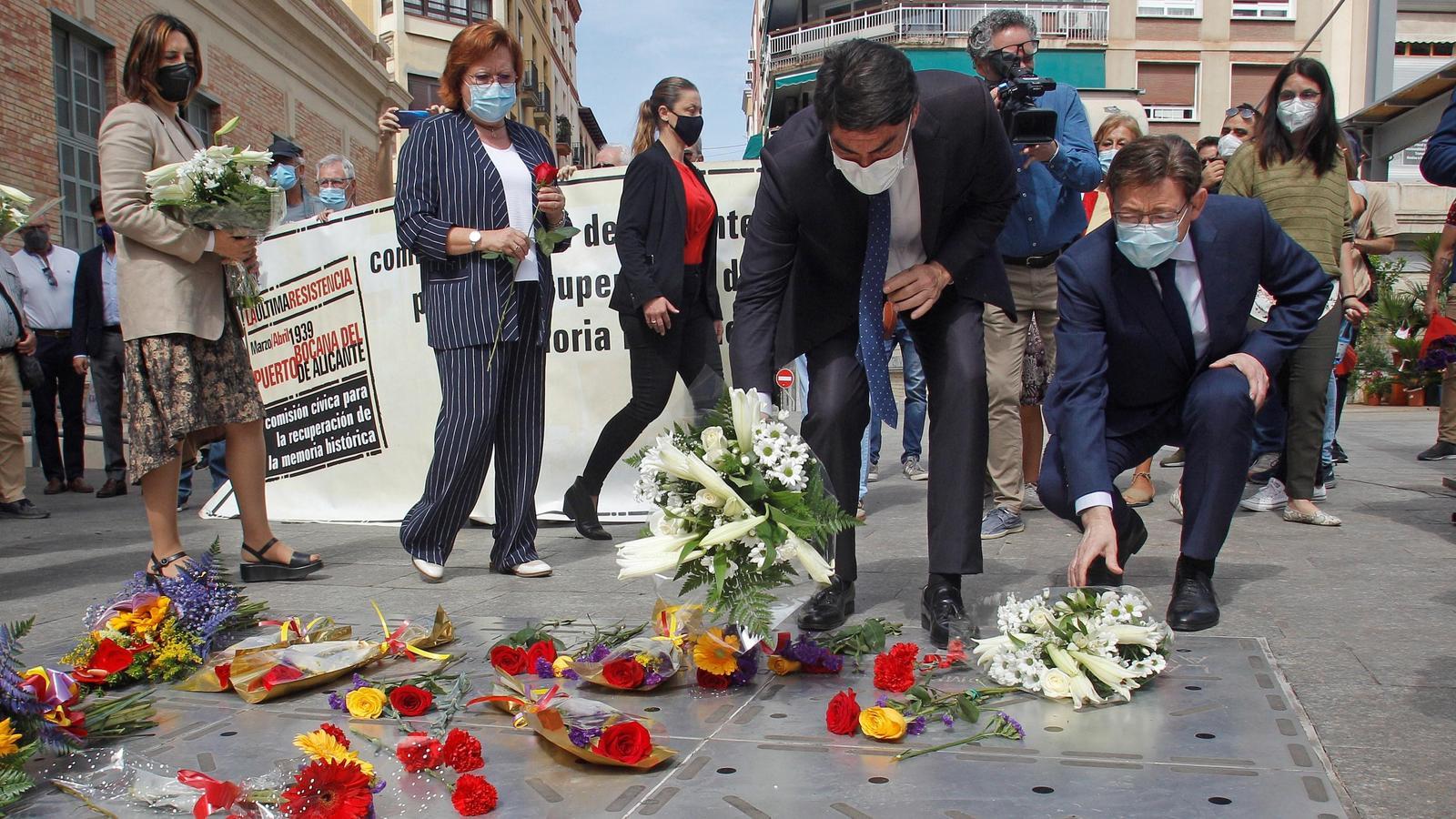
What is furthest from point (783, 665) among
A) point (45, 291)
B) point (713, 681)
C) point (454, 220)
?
point (45, 291)

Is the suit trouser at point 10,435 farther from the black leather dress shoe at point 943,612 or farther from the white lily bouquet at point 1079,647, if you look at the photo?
the white lily bouquet at point 1079,647

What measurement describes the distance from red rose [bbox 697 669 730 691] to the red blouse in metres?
2.92

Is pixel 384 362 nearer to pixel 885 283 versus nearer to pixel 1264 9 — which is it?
pixel 885 283

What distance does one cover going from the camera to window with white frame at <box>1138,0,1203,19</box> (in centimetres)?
3609

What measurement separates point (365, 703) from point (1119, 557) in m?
2.22

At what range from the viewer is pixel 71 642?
3457 mm

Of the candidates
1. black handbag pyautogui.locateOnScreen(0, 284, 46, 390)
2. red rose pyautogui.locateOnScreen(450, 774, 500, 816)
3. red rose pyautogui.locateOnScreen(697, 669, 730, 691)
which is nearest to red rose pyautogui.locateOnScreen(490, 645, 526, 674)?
red rose pyautogui.locateOnScreen(697, 669, 730, 691)

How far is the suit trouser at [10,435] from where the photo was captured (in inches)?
279

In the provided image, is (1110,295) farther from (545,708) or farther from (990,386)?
(545,708)

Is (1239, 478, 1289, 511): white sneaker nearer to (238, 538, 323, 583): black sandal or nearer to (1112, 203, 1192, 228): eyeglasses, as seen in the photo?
(1112, 203, 1192, 228): eyeglasses

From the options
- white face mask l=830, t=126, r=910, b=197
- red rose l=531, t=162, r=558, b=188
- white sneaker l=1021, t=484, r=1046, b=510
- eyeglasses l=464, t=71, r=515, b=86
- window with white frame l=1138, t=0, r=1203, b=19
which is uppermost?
window with white frame l=1138, t=0, r=1203, b=19

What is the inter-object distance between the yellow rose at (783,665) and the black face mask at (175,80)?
3.02 metres

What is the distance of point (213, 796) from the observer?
2020 mm

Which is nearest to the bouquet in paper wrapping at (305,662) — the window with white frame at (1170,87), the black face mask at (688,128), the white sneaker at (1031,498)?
the black face mask at (688,128)
